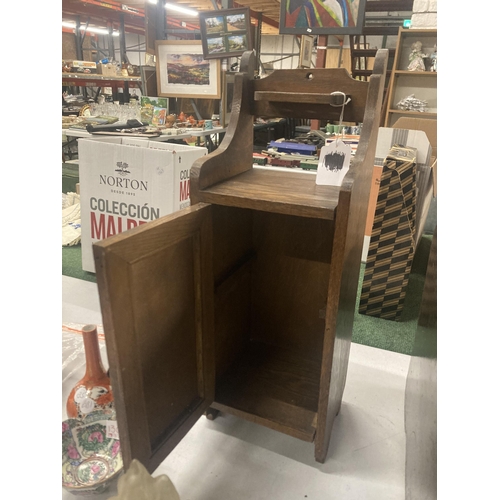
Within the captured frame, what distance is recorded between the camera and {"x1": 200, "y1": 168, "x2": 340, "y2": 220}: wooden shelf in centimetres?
86

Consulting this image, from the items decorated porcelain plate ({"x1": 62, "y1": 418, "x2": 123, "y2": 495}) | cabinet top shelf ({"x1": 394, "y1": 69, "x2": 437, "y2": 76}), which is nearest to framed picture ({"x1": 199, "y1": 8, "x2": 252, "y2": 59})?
cabinet top shelf ({"x1": 394, "y1": 69, "x2": 437, "y2": 76})

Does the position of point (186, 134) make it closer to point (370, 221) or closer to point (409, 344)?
point (370, 221)

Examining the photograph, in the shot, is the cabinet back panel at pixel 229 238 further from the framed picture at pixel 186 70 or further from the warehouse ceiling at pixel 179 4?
the warehouse ceiling at pixel 179 4

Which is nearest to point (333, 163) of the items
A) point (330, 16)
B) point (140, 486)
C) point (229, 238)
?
point (229, 238)

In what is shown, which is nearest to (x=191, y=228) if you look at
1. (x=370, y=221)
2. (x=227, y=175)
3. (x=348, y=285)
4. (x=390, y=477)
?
(x=227, y=175)

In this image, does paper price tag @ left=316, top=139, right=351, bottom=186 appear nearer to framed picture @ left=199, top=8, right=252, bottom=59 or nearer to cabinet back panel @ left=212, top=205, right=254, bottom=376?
cabinet back panel @ left=212, top=205, right=254, bottom=376

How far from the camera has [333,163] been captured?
3.39 feet

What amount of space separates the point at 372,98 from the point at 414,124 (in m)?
2.30

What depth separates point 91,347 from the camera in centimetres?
105

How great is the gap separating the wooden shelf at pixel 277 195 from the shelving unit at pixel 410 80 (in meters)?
3.06

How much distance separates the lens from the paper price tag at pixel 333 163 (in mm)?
1010

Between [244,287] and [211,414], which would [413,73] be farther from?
[211,414]

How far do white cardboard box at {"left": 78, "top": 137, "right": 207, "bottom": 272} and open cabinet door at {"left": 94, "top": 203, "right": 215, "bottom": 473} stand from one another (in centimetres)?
103

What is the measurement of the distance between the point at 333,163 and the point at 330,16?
145 cm
